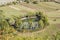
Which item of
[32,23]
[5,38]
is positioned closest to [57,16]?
[32,23]

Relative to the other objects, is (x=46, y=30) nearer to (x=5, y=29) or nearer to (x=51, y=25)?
(x=51, y=25)

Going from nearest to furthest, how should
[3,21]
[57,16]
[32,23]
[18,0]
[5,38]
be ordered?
1. [5,38]
2. [3,21]
3. [32,23]
4. [57,16]
5. [18,0]

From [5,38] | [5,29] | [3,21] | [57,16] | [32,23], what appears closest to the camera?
[5,38]

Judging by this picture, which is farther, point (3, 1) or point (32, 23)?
point (3, 1)

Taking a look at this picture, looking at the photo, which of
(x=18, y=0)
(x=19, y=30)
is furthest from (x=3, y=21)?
(x=18, y=0)

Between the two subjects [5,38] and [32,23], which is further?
[32,23]

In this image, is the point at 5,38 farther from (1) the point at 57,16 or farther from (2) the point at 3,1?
(2) the point at 3,1

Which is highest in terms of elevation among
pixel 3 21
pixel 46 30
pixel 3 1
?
pixel 3 21

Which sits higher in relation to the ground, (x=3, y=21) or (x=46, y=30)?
(x=3, y=21)

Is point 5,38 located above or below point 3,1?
above
